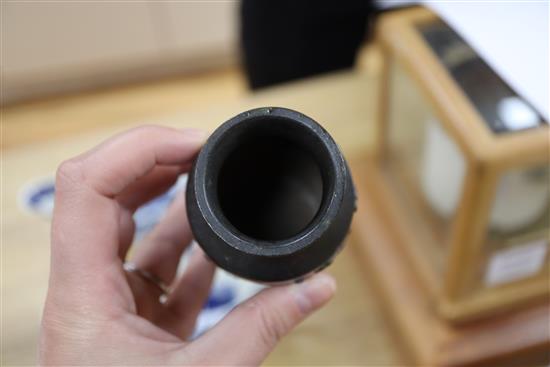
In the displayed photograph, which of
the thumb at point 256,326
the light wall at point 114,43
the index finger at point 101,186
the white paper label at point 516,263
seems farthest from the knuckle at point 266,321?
the light wall at point 114,43

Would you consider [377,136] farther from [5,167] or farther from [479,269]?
[5,167]

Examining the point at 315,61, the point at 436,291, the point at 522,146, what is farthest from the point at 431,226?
the point at 315,61

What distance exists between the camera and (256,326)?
401 millimetres

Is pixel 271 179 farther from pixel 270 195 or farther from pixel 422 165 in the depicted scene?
pixel 422 165

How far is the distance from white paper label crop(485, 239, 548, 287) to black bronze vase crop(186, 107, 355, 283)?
0.76 feet

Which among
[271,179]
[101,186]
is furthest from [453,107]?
[101,186]

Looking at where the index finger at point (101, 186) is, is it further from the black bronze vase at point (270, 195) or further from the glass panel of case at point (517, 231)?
the glass panel of case at point (517, 231)

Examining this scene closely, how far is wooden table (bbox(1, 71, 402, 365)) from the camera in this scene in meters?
0.56

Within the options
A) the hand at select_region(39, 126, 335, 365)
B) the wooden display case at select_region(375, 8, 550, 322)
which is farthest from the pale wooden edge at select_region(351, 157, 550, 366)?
the hand at select_region(39, 126, 335, 365)

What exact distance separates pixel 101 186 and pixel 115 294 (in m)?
0.08

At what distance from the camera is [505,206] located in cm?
48

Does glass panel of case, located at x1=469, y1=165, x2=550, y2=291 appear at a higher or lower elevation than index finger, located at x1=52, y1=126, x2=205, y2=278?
lower

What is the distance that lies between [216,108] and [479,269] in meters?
0.38

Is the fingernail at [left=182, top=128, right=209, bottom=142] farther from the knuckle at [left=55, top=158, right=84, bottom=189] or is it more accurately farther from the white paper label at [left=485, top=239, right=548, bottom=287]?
the white paper label at [left=485, top=239, right=548, bottom=287]
